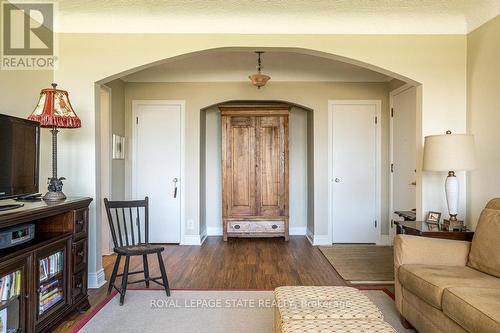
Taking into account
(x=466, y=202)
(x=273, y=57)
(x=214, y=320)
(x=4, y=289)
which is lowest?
(x=214, y=320)

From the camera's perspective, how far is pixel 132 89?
4.71m

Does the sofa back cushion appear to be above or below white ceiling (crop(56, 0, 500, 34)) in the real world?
below

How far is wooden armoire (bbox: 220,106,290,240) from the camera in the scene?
482cm

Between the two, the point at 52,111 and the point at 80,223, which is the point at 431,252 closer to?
the point at 80,223

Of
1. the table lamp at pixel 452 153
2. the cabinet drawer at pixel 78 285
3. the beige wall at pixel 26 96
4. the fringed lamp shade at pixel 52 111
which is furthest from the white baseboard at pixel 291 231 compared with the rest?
the fringed lamp shade at pixel 52 111

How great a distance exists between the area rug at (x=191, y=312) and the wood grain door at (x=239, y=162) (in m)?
2.03

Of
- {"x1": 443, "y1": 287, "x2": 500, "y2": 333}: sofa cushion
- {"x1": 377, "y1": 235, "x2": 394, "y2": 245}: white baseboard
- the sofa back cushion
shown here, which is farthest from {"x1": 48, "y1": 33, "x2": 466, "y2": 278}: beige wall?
{"x1": 377, "y1": 235, "x2": 394, "y2": 245}: white baseboard

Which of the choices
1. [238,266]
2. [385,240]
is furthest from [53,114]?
[385,240]

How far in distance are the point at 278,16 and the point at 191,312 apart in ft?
8.46

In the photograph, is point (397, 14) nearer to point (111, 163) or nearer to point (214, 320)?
point (214, 320)

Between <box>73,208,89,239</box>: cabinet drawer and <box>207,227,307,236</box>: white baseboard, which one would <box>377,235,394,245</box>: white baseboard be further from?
<box>73,208,89,239</box>: cabinet drawer

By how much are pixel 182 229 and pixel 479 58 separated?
395cm

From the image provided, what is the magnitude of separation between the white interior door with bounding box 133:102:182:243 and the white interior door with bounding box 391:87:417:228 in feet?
9.99

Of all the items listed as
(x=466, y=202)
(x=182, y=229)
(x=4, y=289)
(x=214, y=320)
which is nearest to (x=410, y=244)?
(x=466, y=202)
